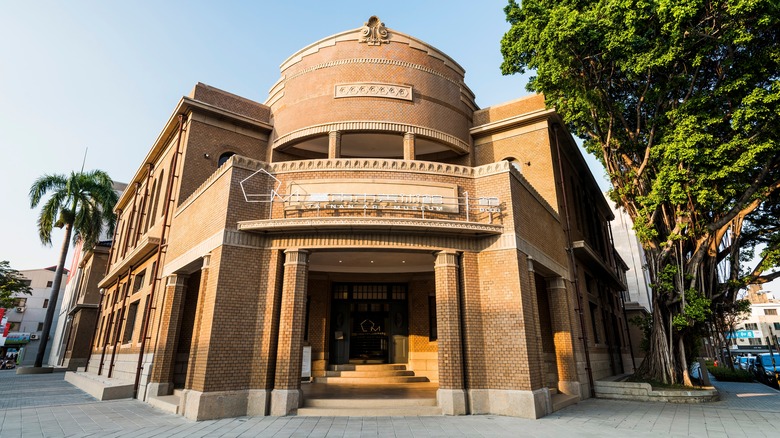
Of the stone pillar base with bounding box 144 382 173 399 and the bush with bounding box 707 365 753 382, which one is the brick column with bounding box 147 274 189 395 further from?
the bush with bounding box 707 365 753 382

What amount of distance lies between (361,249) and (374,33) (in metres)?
11.4

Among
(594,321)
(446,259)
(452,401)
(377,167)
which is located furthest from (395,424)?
(594,321)

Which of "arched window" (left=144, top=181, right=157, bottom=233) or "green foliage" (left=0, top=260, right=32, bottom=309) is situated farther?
"green foliage" (left=0, top=260, right=32, bottom=309)

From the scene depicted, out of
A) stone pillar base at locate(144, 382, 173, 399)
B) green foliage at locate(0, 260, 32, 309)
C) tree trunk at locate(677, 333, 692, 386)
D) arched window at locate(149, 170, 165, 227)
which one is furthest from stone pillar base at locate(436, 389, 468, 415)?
green foliage at locate(0, 260, 32, 309)

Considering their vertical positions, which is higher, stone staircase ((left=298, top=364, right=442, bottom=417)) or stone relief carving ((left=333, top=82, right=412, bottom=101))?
stone relief carving ((left=333, top=82, right=412, bottom=101))

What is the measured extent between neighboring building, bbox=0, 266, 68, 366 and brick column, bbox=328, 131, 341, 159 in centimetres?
5841

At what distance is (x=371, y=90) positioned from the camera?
58.4 feet

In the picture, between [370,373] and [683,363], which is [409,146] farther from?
[683,363]

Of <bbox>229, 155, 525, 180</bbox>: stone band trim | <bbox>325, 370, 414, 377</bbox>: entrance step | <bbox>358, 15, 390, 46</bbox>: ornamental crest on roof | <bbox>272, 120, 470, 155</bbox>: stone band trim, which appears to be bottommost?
<bbox>325, 370, 414, 377</bbox>: entrance step

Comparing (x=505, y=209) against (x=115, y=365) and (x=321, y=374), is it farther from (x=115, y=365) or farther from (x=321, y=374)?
(x=115, y=365)

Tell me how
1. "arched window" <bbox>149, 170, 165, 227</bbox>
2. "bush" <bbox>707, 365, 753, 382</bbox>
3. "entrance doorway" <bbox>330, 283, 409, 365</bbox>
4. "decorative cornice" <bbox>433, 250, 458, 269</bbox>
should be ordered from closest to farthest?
"decorative cornice" <bbox>433, 250, 458, 269</bbox>, "entrance doorway" <bbox>330, 283, 409, 365</bbox>, "arched window" <bbox>149, 170, 165, 227</bbox>, "bush" <bbox>707, 365, 753, 382</bbox>

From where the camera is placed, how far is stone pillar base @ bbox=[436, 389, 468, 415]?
10.7 metres

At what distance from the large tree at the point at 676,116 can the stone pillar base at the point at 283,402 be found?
13.4 meters

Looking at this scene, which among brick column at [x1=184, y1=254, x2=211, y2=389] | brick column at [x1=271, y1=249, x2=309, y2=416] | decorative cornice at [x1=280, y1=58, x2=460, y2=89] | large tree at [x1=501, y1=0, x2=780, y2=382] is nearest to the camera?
brick column at [x1=271, y1=249, x2=309, y2=416]
